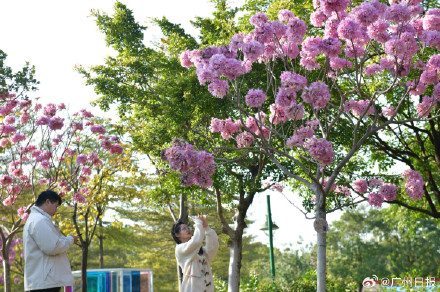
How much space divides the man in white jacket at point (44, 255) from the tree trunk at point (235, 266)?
10.1 m

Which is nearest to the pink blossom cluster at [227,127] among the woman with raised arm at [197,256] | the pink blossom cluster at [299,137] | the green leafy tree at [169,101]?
the pink blossom cluster at [299,137]

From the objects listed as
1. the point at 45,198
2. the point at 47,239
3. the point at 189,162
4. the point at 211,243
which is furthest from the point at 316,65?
the point at 47,239

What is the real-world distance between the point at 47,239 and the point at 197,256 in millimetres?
1884

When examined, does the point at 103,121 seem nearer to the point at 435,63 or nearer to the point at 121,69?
the point at 121,69

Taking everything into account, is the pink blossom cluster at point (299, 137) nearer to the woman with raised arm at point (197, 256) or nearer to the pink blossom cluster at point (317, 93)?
the pink blossom cluster at point (317, 93)

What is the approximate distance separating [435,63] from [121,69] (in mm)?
8889

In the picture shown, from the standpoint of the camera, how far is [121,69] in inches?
558

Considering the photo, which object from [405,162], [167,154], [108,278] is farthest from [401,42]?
[108,278]

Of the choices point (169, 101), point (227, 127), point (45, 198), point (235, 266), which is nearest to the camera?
point (45, 198)

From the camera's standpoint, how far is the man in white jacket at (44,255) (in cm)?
497

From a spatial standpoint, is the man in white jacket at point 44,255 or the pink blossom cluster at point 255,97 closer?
the man in white jacket at point 44,255

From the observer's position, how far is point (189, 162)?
272 inches

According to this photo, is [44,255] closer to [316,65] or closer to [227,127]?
[227,127]

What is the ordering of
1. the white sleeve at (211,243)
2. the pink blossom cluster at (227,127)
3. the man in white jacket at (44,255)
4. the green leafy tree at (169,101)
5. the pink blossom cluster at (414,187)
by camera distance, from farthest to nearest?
the green leafy tree at (169,101) → the pink blossom cluster at (227,127) → the pink blossom cluster at (414,187) → the white sleeve at (211,243) → the man in white jacket at (44,255)
